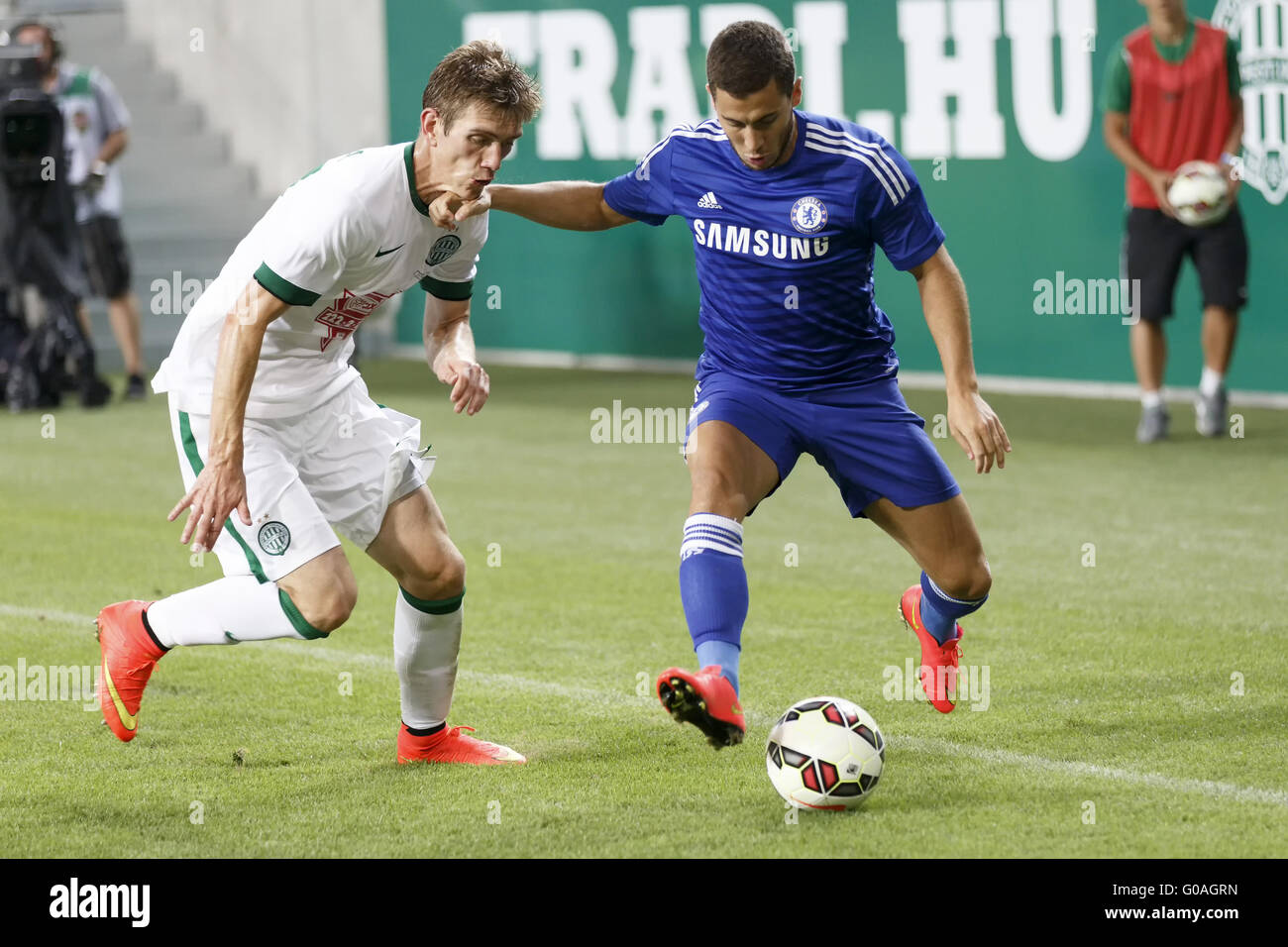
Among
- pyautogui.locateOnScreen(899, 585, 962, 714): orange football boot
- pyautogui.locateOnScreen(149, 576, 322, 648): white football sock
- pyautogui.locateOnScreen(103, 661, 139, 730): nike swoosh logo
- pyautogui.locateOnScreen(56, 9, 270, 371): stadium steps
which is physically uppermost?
pyautogui.locateOnScreen(149, 576, 322, 648): white football sock

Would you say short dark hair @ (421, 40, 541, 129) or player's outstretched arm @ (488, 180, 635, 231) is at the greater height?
short dark hair @ (421, 40, 541, 129)

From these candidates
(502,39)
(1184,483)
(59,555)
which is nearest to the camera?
(59,555)

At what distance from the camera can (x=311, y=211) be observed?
14.5ft

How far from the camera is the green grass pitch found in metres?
4.39

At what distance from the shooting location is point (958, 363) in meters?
4.76

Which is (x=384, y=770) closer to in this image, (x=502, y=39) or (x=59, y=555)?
(x=59, y=555)

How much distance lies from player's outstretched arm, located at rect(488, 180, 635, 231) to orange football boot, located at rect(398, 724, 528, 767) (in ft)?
4.76

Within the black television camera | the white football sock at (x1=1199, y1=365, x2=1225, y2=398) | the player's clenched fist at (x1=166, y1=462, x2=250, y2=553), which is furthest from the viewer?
the black television camera

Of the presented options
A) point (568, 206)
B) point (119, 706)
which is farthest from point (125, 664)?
point (568, 206)

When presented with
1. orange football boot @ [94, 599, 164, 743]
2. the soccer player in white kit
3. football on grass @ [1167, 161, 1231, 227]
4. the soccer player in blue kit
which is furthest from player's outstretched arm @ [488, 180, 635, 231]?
football on grass @ [1167, 161, 1231, 227]

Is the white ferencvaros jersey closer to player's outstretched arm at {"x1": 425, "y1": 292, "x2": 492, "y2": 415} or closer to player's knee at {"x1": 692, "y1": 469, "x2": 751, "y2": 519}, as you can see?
player's outstretched arm at {"x1": 425, "y1": 292, "x2": 492, "y2": 415}

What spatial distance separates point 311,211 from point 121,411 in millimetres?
9035

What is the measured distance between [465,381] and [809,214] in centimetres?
100
